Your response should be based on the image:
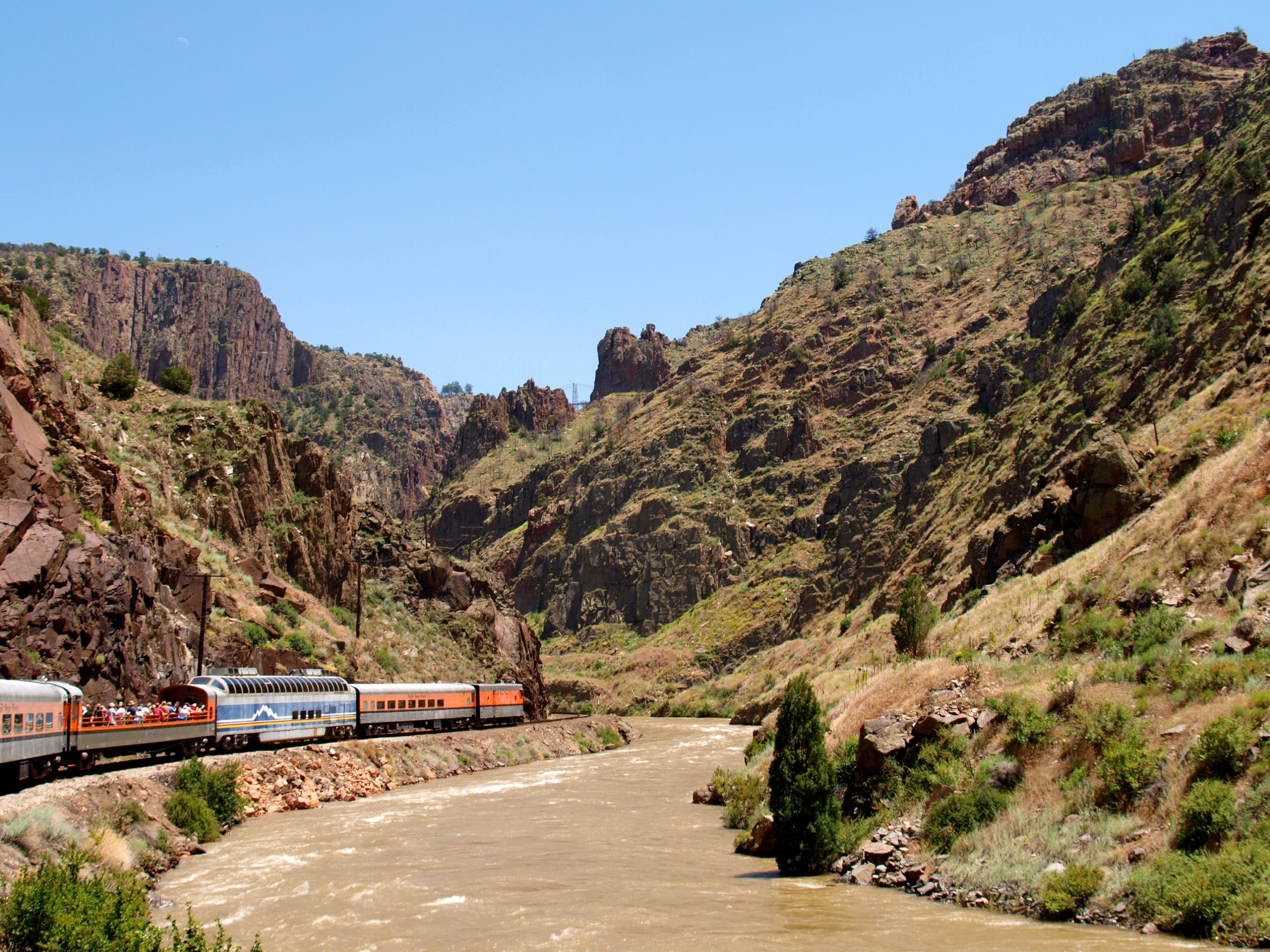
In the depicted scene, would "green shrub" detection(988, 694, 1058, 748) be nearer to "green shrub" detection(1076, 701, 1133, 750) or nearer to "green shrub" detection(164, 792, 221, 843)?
"green shrub" detection(1076, 701, 1133, 750)

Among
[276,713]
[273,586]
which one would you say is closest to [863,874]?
[276,713]

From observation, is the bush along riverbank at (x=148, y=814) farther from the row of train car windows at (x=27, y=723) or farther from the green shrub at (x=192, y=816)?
the row of train car windows at (x=27, y=723)

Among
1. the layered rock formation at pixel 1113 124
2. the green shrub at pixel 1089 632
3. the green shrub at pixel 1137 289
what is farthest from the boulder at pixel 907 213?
the green shrub at pixel 1089 632

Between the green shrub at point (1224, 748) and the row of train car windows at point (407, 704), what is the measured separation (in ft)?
116

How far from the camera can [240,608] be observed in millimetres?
47750

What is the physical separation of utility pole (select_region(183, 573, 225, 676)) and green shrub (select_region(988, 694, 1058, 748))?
29400mm

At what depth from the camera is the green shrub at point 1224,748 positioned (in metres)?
15.4

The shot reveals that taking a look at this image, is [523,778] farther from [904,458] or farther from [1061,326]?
[904,458]

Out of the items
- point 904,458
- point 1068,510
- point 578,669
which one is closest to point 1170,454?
point 1068,510

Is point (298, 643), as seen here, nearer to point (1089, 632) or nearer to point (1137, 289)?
point (1089, 632)

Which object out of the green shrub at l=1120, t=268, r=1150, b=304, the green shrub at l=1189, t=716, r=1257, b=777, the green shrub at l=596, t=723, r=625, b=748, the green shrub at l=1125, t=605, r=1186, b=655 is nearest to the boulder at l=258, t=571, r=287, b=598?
the green shrub at l=596, t=723, r=625, b=748

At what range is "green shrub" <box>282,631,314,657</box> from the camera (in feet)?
162

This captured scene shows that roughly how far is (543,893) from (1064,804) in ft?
31.1

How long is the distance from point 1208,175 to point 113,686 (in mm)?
67269
